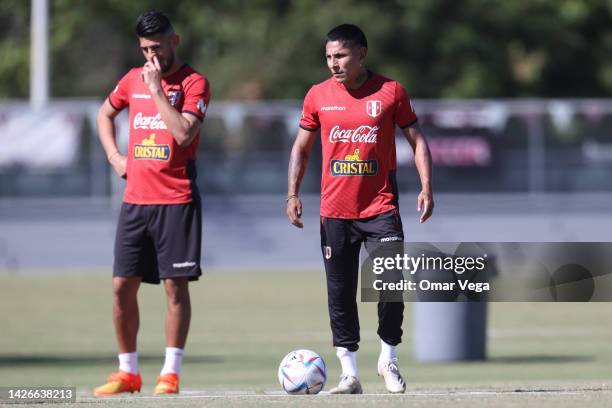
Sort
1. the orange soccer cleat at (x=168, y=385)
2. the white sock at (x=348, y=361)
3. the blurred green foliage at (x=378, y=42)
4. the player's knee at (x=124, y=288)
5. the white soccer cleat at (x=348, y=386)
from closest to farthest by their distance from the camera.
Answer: the white soccer cleat at (x=348, y=386) < the white sock at (x=348, y=361) < the orange soccer cleat at (x=168, y=385) < the player's knee at (x=124, y=288) < the blurred green foliage at (x=378, y=42)

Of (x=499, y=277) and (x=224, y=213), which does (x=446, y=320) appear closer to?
(x=499, y=277)

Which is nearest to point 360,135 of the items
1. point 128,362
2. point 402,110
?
point 402,110

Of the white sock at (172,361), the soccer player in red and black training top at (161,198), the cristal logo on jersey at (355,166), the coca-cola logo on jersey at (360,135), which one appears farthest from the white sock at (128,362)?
the coca-cola logo on jersey at (360,135)

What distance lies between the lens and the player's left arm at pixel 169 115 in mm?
9195

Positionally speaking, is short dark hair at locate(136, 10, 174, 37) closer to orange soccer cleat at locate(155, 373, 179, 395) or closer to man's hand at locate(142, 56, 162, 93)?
man's hand at locate(142, 56, 162, 93)

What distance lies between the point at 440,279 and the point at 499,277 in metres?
0.40

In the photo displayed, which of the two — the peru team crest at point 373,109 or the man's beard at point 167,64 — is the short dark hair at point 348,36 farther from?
the man's beard at point 167,64

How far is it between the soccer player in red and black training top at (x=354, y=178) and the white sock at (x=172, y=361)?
41.0 inches

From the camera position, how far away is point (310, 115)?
9.12 metres

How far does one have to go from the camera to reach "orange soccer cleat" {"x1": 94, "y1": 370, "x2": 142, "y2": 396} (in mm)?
9508

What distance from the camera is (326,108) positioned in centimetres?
903

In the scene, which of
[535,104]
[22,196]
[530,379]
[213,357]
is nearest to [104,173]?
[22,196]

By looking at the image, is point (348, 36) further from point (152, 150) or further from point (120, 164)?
point (120, 164)

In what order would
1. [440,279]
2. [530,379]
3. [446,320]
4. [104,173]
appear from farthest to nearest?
[104,173] < [446,320] < [530,379] < [440,279]
